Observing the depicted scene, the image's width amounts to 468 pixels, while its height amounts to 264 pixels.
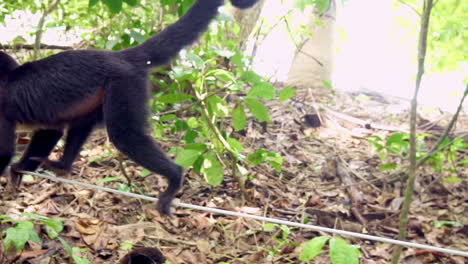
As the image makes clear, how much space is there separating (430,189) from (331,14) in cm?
519

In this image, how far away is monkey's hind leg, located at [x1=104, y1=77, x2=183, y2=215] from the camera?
10.9 ft

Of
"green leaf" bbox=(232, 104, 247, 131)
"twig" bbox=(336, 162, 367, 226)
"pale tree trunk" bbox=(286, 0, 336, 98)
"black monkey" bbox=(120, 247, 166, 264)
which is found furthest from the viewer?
"pale tree trunk" bbox=(286, 0, 336, 98)

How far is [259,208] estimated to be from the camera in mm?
4875

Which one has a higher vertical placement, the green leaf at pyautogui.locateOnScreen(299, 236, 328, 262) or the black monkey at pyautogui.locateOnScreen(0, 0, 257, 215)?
the black monkey at pyautogui.locateOnScreen(0, 0, 257, 215)

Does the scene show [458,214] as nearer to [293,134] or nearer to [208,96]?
[293,134]

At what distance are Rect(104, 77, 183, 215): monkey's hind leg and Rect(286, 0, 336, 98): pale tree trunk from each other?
6.32m

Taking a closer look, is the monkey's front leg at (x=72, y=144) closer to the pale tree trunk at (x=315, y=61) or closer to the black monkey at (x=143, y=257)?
the black monkey at (x=143, y=257)

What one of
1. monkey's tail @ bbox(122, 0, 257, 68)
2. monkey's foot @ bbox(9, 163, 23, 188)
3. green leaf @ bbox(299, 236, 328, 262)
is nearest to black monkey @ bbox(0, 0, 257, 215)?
monkey's tail @ bbox(122, 0, 257, 68)

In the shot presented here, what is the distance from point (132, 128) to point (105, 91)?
1.20ft

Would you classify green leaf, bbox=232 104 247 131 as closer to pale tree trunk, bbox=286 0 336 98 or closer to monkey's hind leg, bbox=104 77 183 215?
monkey's hind leg, bbox=104 77 183 215

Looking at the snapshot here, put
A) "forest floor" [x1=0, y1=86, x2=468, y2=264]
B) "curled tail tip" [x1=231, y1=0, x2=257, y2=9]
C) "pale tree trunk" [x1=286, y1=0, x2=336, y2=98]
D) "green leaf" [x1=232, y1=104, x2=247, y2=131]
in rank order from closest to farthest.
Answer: "curled tail tip" [x1=231, y1=0, x2=257, y2=9] → "forest floor" [x1=0, y1=86, x2=468, y2=264] → "green leaf" [x1=232, y1=104, x2=247, y2=131] → "pale tree trunk" [x1=286, y1=0, x2=336, y2=98]

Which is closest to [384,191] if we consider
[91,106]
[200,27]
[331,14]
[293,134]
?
[293,134]

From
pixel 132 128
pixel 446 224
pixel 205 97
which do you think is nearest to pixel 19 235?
pixel 132 128

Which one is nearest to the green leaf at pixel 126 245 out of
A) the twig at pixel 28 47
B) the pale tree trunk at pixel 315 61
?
the twig at pixel 28 47
